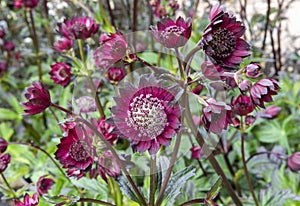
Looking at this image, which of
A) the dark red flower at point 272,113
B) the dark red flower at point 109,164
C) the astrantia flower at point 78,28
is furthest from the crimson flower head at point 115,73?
the dark red flower at point 272,113

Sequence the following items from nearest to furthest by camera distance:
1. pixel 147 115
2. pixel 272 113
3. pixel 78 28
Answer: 1. pixel 147 115
2. pixel 78 28
3. pixel 272 113

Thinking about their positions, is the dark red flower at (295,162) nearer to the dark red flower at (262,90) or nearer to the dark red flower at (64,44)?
the dark red flower at (262,90)

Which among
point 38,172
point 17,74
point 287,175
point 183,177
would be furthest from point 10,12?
point 183,177

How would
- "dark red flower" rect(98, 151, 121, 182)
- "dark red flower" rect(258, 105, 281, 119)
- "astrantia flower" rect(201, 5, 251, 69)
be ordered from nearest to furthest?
1. "astrantia flower" rect(201, 5, 251, 69)
2. "dark red flower" rect(98, 151, 121, 182)
3. "dark red flower" rect(258, 105, 281, 119)

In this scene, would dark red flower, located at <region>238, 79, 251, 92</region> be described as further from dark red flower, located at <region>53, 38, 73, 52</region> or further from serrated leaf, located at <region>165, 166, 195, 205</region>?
dark red flower, located at <region>53, 38, 73, 52</region>

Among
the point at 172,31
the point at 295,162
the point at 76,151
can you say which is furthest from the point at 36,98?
the point at 295,162

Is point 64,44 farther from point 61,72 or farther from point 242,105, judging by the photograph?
point 242,105

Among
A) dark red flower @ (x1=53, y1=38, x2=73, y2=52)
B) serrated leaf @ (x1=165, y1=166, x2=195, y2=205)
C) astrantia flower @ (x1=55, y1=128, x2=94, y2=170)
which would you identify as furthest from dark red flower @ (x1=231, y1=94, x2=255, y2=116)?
dark red flower @ (x1=53, y1=38, x2=73, y2=52)

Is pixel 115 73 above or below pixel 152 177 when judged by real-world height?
above
